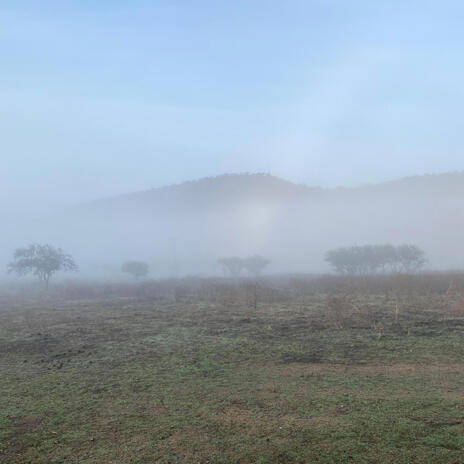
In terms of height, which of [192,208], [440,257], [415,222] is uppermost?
[192,208]

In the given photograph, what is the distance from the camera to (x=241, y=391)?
761cm

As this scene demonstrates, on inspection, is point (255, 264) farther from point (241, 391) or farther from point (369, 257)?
point (241, 391)

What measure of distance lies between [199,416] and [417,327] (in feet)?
32.4

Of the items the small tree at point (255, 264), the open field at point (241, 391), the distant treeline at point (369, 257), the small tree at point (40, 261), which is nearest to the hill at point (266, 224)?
the small tree at point (255, 264)

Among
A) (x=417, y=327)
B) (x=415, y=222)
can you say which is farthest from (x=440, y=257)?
(x=417, y=327)

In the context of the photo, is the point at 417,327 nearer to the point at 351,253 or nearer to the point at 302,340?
the point at 302,340

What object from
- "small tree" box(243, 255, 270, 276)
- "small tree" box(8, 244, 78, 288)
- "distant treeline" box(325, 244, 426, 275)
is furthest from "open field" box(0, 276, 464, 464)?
"small tree" box(243, 255, 270, 276)

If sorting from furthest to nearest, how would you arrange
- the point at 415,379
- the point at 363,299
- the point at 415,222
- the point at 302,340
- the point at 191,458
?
the point at 415,222
the point at 363,299
the point at 302,340
the point at 415,379
the point at 191,458

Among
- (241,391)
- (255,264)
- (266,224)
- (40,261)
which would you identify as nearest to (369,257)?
(255,264)

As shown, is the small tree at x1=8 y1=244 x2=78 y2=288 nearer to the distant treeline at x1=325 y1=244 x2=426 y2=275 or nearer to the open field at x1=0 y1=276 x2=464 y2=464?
the open field at x1=0 y1=276 x2=464 y2=464

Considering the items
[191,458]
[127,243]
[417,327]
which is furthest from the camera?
[127,243]

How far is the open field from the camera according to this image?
5.20 meters

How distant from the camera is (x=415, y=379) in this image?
7867 mm

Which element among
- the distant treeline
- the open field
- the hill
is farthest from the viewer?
the hill
